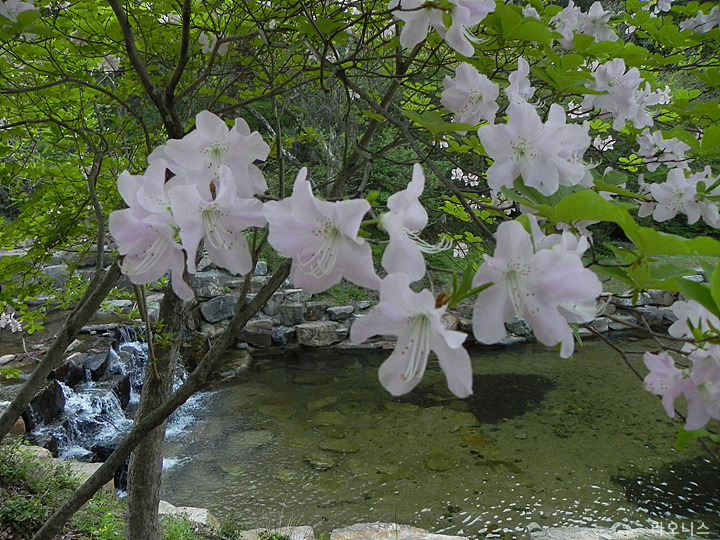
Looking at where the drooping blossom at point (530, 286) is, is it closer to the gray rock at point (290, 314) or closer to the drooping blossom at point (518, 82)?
the drooping blossom at point (518, 82)

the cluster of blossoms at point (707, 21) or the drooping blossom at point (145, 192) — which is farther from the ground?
the cluster of blossoms at point (707, 21)

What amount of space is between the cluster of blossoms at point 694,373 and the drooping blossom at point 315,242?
1.20 feet

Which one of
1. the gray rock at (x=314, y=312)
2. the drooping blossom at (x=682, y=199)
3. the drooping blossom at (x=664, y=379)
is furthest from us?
the gray rock at (x=314, y=312)

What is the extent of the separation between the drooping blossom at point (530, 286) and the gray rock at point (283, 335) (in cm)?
660

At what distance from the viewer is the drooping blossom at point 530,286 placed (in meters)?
0.52

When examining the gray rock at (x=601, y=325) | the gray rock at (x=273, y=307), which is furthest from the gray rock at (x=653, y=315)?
the gray rock at (x=273, y=307)

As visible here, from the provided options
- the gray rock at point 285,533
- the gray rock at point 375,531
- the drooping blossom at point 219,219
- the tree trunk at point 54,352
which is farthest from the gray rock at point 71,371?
the drooping blossom at point 219,219

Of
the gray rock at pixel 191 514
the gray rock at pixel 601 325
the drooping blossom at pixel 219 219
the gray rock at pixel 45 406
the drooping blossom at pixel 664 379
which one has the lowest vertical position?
the gray rock at pixel 191 514

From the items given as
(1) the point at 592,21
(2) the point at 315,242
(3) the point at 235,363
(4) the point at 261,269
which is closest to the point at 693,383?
(2) the point at 315,242

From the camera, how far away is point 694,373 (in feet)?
2.15

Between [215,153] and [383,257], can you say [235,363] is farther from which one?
[383,257]

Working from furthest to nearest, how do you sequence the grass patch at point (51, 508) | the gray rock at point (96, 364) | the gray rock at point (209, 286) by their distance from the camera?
the gray rock at point (209, 286)
the gray rock at point (96, 364)
the grass patch at point (51, 508)

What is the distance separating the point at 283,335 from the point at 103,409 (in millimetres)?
2501

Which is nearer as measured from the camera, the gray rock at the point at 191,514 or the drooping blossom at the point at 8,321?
the gray rock at the point at 191,514
